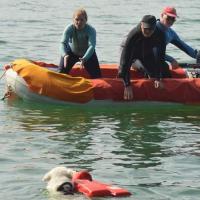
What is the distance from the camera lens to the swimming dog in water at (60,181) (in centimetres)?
798

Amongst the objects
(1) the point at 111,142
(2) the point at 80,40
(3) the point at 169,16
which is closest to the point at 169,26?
(3) the point at 169,16

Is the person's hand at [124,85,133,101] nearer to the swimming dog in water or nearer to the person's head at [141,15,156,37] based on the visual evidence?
the person's head at [141,15,156,37]

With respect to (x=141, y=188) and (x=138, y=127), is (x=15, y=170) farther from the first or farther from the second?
(x=138, y=127)

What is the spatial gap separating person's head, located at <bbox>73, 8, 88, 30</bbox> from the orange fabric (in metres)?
0.81

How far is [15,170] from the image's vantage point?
9.44m

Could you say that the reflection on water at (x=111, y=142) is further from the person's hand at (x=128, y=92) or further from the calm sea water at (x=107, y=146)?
the person's hand at (x=128, y=92)

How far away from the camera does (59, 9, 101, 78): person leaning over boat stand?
12805mm

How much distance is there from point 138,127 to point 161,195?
3.48 metres

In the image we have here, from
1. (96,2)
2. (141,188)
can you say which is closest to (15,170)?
(141,188)

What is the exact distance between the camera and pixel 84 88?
1259cm

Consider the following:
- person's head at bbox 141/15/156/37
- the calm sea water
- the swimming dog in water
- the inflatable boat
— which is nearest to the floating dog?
the swimming dog in water

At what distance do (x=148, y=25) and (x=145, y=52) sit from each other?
0.75 m

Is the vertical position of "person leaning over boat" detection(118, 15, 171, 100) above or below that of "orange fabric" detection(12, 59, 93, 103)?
above

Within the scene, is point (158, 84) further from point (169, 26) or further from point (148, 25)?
point (148, 25)
